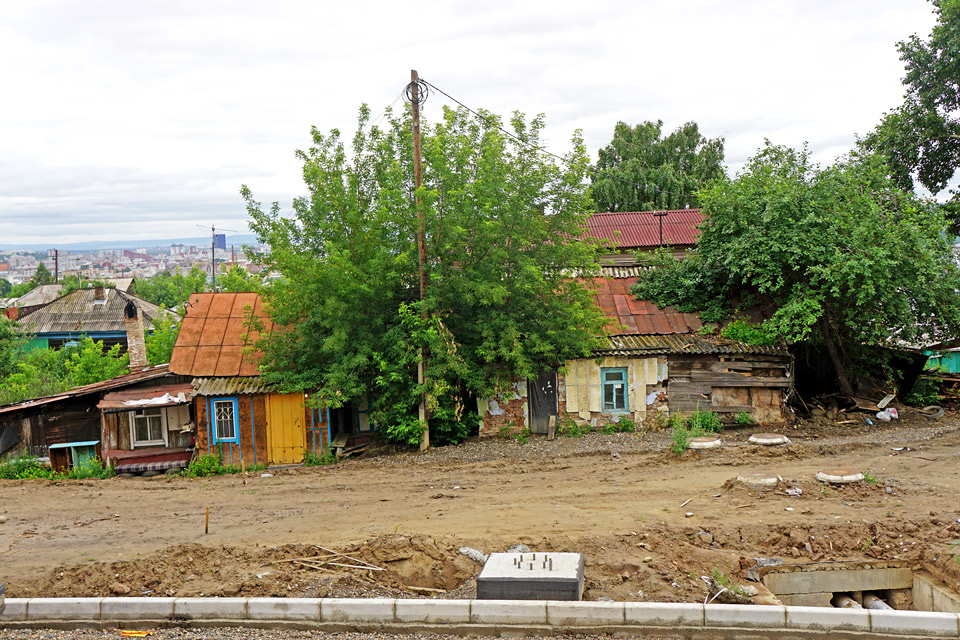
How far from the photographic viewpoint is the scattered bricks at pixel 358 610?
6.78 meters

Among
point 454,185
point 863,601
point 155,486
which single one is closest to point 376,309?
point 454,185

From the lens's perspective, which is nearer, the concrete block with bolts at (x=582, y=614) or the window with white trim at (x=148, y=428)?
the concrete block with bolts at (x=582, y=614)

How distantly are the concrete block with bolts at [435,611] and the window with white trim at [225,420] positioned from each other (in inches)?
392

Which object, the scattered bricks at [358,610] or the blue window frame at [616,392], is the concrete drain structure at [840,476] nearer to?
the blue window frame at [616,392]

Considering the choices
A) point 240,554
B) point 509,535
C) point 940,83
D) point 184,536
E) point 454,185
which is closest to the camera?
point 240,554

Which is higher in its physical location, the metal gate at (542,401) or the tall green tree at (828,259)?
the tall green tree at (828,259)

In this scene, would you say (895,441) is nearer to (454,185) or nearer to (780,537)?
(780,537)

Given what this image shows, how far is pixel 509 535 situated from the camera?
362 inches

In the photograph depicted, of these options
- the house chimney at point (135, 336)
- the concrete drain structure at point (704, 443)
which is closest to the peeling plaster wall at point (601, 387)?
the concrete drain structure at point (704, 443)

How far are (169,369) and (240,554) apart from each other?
28.4ft

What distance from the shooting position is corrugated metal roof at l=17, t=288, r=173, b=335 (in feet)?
140

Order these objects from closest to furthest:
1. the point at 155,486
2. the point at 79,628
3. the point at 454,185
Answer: the point at 79,628 < the point at 155,486 < the point at 454,185

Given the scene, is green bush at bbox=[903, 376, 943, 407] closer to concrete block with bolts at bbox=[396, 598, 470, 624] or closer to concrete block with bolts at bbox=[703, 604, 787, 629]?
concrete block with bolts at bbox=[703, 604, 787, 629]

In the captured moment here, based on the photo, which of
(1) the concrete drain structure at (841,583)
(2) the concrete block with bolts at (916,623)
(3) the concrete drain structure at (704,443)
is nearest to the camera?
(2) the concrete block with bolts at (916,623)
